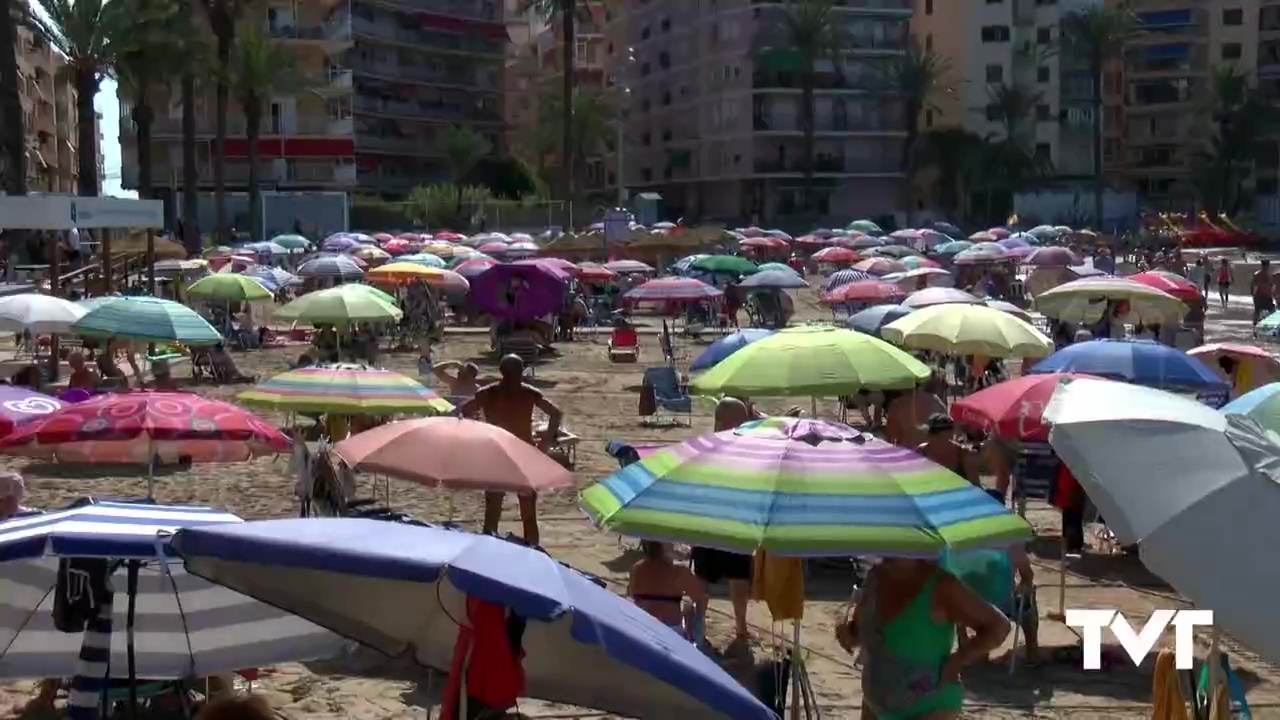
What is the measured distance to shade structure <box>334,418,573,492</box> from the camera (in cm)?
820

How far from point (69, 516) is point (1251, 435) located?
3.94 m

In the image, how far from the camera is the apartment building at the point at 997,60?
281ft

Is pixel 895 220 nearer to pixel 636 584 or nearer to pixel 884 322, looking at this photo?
pixel 884 322

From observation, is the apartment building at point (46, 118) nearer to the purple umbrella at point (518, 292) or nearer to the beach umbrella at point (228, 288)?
the beach umbrella at point (228, 288)

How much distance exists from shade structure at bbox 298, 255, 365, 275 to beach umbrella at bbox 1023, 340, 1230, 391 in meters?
21.6

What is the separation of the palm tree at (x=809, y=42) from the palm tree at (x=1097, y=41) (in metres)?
12.9

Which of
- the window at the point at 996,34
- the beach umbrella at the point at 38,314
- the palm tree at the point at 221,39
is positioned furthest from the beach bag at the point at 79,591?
the window at the point at 996,34

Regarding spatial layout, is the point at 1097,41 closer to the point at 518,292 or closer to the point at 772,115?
the point at 772,115

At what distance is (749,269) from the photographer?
3394 cm

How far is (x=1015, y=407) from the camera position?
9844 millimetres

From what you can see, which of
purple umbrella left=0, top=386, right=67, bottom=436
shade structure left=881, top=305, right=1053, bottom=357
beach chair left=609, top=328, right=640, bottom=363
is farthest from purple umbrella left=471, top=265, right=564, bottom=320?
purple umbrella left=0, top=386, right=67, bottom=436

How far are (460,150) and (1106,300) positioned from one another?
6927 centimetres

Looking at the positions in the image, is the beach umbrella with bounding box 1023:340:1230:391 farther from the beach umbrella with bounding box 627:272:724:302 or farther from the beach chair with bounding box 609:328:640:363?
the beach chair with bounding box 609:328:640:363

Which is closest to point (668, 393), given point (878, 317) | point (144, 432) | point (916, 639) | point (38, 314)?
point (878, 317)
